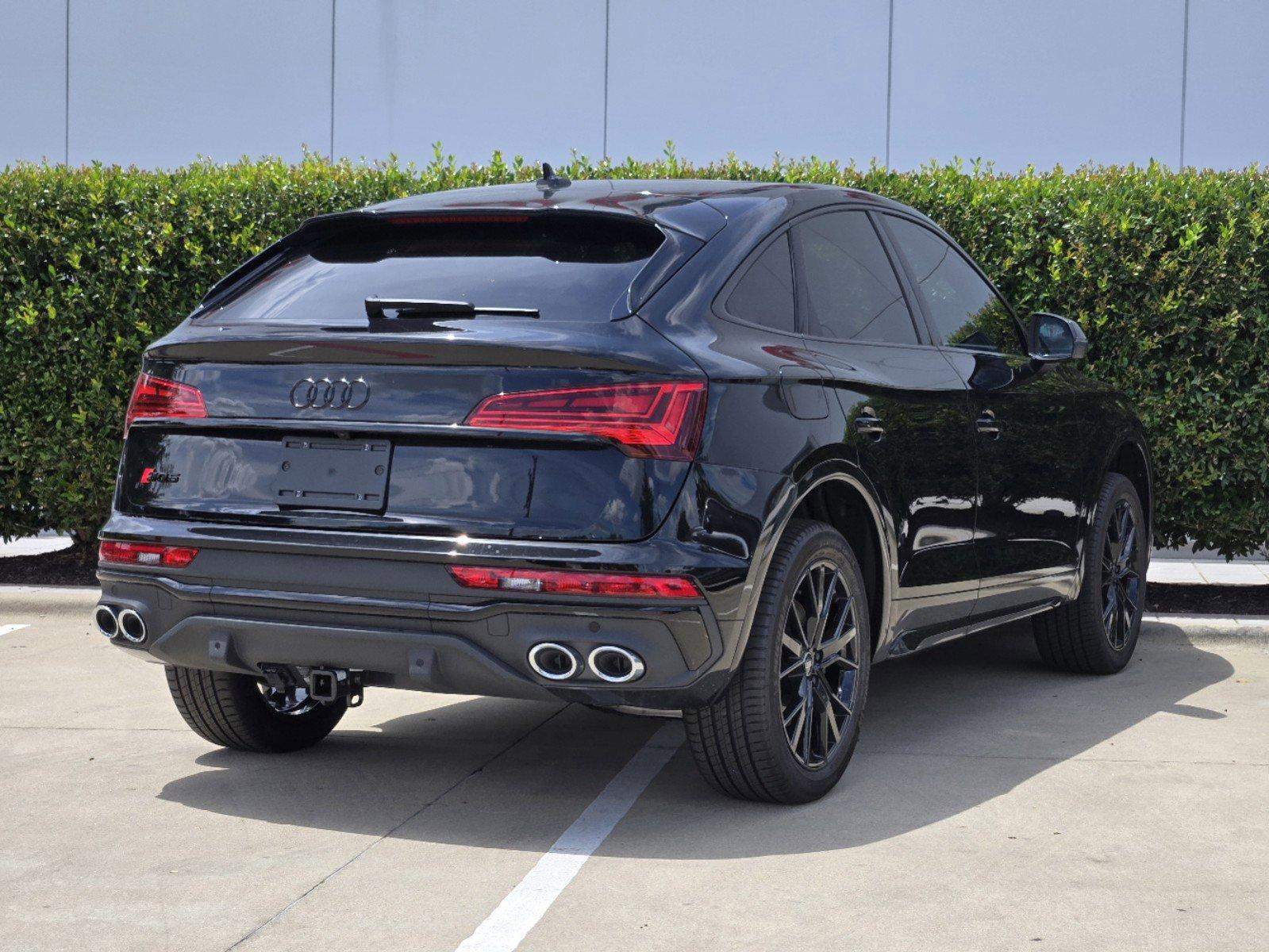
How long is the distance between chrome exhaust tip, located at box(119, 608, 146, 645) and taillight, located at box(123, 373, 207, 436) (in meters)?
0.50

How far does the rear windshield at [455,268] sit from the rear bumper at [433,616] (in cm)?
65

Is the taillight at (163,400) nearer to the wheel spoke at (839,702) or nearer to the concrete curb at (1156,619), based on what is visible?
the wheel spoke at (839,702)

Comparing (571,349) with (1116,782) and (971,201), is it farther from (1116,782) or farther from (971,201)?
(971,201)

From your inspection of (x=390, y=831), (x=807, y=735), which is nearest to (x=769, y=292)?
(x=807, y=735)

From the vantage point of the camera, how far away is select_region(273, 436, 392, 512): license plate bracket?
4250 millimetres

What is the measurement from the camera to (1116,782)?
5.16m

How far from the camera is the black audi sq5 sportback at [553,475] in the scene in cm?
412

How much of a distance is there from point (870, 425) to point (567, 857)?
62.2 inches

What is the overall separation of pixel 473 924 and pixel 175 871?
88 cm

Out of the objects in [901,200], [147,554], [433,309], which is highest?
[901,200]

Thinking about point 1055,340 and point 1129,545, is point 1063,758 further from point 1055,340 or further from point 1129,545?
point 1129,545

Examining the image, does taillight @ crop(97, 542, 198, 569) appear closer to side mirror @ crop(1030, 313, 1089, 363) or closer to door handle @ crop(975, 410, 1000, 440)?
door handle @ crop(975, 410, 1000, 440)

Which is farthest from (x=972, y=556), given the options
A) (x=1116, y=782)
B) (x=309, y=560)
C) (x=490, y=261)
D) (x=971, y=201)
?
(x=971, y=201)

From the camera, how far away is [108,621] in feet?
15.2
